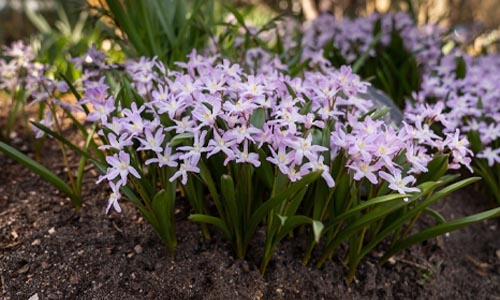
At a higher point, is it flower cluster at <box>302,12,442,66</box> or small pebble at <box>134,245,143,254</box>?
flower cluster at <box>302,12,442,66</box>

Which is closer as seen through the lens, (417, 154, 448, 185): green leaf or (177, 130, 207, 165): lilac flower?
(177, 130, 207, 165): lilac flower

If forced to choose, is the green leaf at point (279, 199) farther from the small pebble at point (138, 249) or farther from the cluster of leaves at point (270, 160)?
the small pebble at point (138, 249)

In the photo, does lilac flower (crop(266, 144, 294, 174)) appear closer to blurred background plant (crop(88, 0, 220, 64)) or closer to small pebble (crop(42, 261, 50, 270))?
small pebble (crop(42, 261, 50, 270))

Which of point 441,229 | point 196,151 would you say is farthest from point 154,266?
point 441,229

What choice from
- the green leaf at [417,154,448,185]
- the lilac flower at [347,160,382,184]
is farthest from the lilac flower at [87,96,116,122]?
the green leaf at [417,154,448,185]

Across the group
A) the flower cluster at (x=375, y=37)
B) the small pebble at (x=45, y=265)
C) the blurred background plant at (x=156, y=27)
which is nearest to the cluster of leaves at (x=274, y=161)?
the small pebble at (x=45, y=265)


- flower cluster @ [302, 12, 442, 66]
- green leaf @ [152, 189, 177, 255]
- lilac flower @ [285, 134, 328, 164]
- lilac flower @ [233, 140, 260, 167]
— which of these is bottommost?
green leaf @ [152, 189, 177, 255]

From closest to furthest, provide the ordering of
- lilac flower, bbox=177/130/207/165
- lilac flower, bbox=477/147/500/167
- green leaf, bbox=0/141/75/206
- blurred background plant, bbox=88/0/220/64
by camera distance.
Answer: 1. lilac flower, bbox=177/130/207/165
2. green leaf, bbox=0/141/75/206
3. lilac flower, bbox=477/147/500/167
4. blurred background plant, bbox=88/0/220/64

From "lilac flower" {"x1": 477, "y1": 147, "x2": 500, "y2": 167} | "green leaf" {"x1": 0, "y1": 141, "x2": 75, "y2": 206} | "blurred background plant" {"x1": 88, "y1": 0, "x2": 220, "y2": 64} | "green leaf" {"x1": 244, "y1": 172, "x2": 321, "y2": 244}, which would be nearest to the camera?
"green leaf" {"x1": 244, "y1": 172, "x2": 321, "y2": 244}

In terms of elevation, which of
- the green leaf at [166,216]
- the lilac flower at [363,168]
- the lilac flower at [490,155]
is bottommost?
the green leaf at [166,216]
